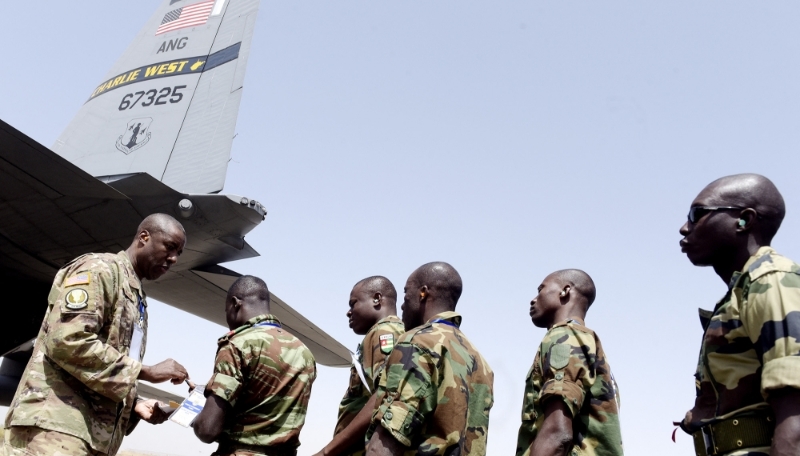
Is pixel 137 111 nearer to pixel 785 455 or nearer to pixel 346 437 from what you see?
pixel 346 437

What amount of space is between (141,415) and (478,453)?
73.2 inches

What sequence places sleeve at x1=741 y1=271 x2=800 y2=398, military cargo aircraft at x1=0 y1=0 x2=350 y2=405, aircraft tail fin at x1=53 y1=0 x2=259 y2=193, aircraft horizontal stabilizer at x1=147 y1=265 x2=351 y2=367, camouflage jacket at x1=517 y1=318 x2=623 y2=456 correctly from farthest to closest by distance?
1. aircraft horizontal stabilizer at x1=147 y1=265 x2=351 y2=367
2. aircraft tail fin at x1=53 y1=0 x2=259 y2=193
3. military cargo aircraft at x1=0 y1=0 x2=350 y2=405
4. camouflage jacket at x1=517 y1=318 x2=623 y2=456
5. sleeve at x1=741 y1=271 x2=800 y2=398

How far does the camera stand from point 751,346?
2.28m

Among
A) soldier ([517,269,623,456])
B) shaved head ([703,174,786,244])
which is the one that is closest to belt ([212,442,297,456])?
soldier ([517,269,623,456])

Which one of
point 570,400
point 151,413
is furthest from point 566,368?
point 151,413

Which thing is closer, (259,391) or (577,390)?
(577,390)

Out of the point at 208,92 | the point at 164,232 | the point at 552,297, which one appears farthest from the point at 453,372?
the point at 208,92

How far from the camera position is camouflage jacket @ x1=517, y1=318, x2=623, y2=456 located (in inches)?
130

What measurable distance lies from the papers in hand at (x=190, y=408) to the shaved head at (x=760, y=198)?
2.60m

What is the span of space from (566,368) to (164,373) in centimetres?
205

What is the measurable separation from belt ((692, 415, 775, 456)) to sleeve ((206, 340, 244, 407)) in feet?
7.44

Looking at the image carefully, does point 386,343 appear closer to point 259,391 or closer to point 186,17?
point 259,391

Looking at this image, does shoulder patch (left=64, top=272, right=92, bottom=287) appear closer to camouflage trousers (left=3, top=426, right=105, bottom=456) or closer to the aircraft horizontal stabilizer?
camouflage trousers (left=3, top=426, right=105, bottom=456)

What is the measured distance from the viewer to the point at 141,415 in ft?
13.0
